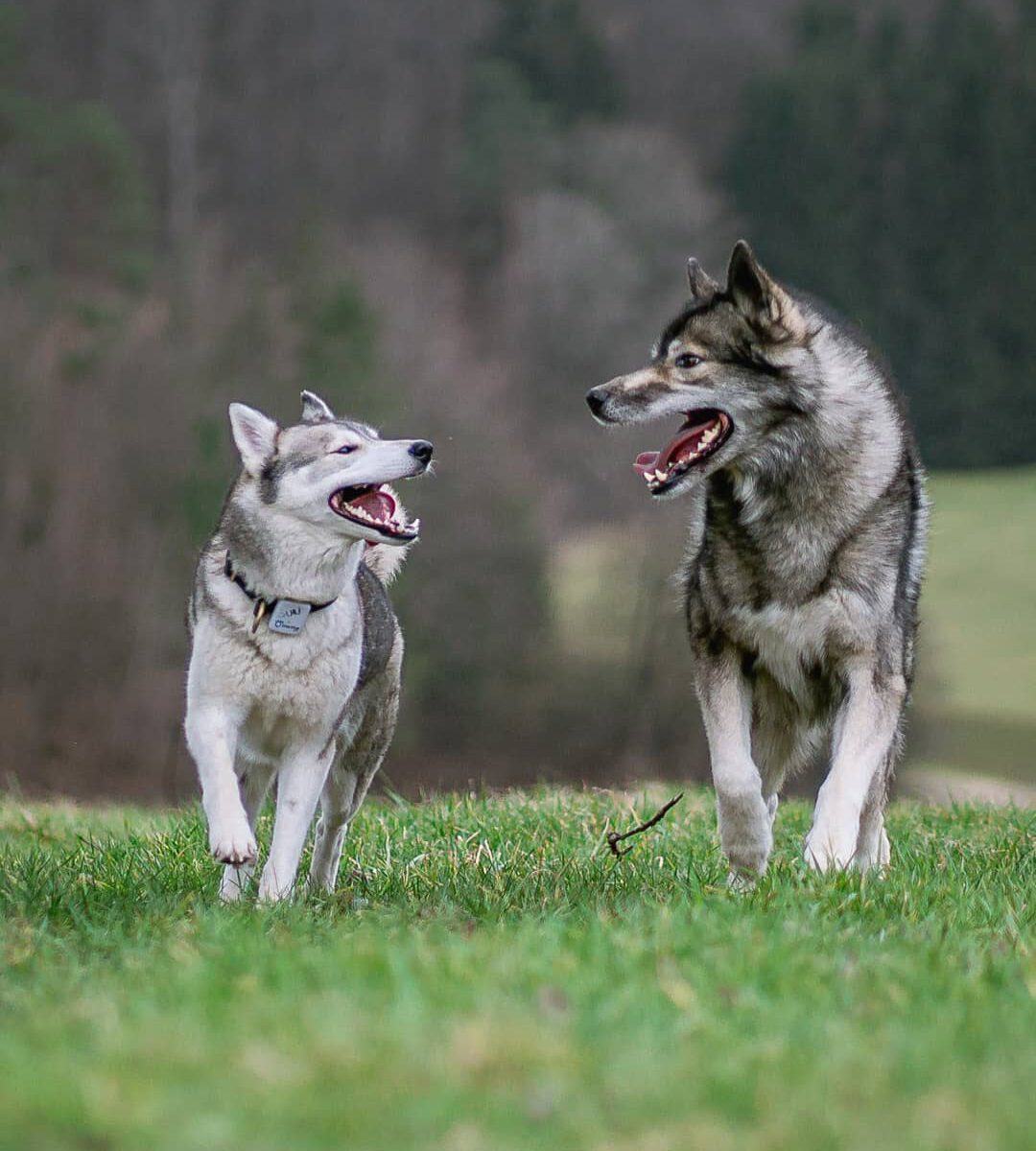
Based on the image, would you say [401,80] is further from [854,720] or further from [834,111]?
[854,720]

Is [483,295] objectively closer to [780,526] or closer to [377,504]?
[377,504]

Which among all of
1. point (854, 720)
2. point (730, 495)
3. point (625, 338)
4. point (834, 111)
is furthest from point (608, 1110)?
point (834, 111)

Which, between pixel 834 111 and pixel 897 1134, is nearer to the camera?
pixel 897 1134

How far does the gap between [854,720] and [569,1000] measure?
2458 mm

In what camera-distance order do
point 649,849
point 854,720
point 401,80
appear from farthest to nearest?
point 401,80 → point 649,849 → point 854,720

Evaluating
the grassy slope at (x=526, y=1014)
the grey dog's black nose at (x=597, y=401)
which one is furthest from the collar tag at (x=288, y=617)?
the grey dog's black nose at (x=597, y=401)

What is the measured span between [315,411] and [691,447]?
1.41 metres

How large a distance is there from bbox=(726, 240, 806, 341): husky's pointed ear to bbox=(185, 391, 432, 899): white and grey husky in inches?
46.4

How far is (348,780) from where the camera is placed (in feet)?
21.2

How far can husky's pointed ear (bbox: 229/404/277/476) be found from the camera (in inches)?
238

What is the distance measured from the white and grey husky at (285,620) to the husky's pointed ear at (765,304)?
3.86ft

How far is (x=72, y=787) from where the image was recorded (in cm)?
2155

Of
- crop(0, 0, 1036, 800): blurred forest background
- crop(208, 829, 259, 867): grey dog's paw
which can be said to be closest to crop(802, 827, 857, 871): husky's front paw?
crop(208, 829, 259, 867): grey dog's paw

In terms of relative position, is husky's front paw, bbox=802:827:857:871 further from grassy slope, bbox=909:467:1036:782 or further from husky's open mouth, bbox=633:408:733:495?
grassy slope, bbox=909:467:1036:782
